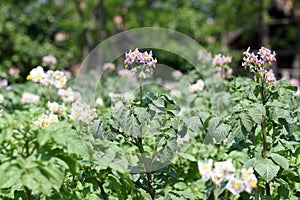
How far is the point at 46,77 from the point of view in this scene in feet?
9.46

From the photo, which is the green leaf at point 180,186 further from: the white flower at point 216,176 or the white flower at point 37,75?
the white flower at point 37,75

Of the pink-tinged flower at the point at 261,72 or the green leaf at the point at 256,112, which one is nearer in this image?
the green leaf at the point at 256,112

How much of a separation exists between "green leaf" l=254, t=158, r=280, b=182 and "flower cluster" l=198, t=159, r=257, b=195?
30cm

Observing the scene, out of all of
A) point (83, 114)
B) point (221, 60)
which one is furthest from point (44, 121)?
point (221, 60)

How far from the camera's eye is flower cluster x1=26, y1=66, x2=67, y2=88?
286 cm

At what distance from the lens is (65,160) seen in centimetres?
169

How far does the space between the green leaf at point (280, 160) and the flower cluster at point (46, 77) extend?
159cm

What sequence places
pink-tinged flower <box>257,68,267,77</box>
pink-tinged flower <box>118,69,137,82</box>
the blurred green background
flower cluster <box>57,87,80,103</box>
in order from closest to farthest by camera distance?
pink-tinged flower <box>257,68,267,77</box>
flower cluster <box>57,87,80,103</box>
pink-tinged flower <box>118,69,137,82</box>
the blurred green background

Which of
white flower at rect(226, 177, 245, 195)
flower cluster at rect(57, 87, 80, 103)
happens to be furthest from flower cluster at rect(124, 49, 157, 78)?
flower cluster at rect(57, 87, 80, 103)

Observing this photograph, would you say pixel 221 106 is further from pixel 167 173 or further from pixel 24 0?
pixel 24 0

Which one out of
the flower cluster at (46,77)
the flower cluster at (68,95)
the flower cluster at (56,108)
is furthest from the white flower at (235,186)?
the flower cluster at (68,95)

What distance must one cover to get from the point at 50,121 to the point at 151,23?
35.7 ft

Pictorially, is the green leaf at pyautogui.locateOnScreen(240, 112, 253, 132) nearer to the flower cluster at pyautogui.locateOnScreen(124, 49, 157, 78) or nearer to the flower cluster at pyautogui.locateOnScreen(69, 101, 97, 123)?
the flower cluster at pyautogui.locateOnScreen(124, 49, 157, 78)

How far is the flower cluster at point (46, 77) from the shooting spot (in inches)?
112
